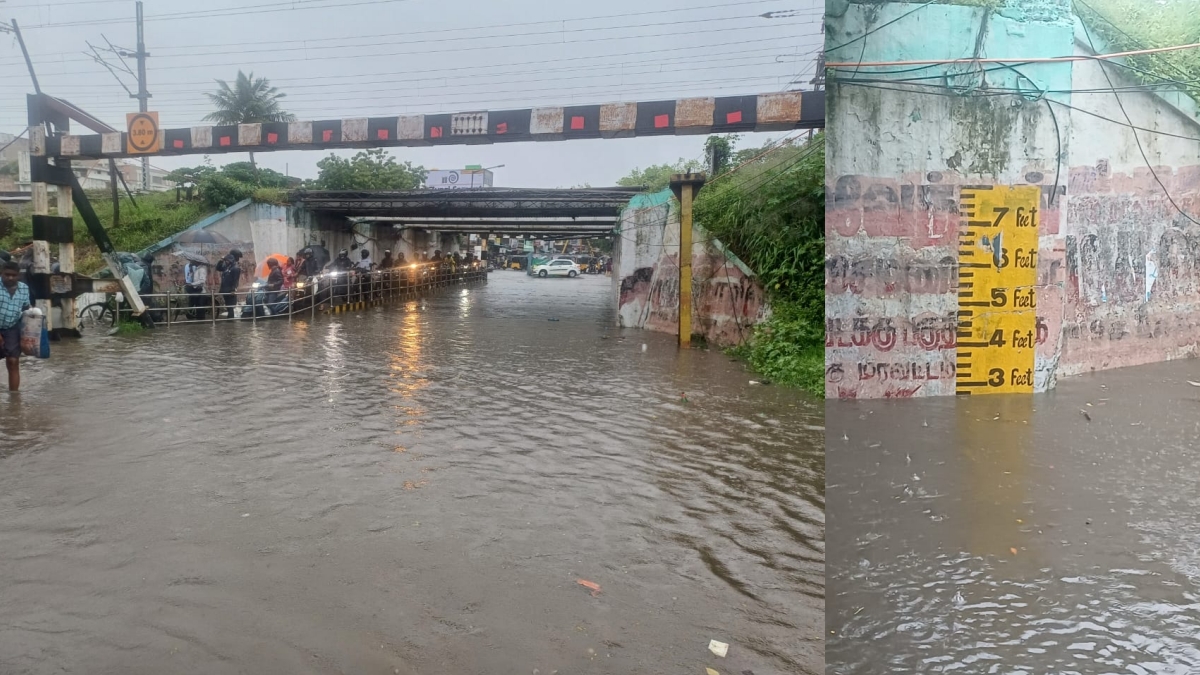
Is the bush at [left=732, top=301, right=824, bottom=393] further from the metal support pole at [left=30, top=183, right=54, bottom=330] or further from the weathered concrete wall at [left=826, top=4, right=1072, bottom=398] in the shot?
the metal support pole at [left=30, top=183, right=54, bottom=330]

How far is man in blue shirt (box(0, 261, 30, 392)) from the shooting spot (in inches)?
309

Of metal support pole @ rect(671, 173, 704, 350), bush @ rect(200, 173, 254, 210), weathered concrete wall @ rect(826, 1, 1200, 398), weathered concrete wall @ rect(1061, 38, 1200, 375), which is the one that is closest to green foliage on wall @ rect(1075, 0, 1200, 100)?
weathered concrete wall @ rect(1061, 38, 1200, 375)

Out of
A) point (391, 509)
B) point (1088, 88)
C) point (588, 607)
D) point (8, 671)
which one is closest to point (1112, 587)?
point (588, 607)

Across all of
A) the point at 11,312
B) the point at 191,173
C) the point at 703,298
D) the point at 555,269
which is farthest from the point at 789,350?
the point at 555,269

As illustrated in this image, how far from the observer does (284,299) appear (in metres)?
17.3

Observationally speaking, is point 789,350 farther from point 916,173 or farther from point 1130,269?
point 1130,269

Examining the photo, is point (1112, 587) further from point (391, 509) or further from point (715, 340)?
point (715, 340)

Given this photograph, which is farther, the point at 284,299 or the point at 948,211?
the point at 284,299

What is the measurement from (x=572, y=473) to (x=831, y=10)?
201 inches

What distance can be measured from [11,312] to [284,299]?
9.41 metres

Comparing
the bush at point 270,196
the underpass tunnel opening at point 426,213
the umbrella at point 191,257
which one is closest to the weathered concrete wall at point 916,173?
the underpass tunnel opening at point 426,213

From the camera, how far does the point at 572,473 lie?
5.73m

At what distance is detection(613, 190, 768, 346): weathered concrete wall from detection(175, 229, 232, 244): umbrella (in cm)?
1086

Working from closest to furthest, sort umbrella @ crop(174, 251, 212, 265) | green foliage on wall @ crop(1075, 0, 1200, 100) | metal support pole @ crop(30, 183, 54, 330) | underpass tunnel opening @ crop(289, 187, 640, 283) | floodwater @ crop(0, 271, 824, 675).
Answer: floodwater @ crop(0, 271, 824, 675)
green foliage on wall @ crop(1075, 0, 1200, 100)
metal support pole @ crop(30, 183, 54, 330)
umbrella @ crop(174, 251, 212, 265)
underpass tunnel opening @ crop(289, 187, 640, 283)
